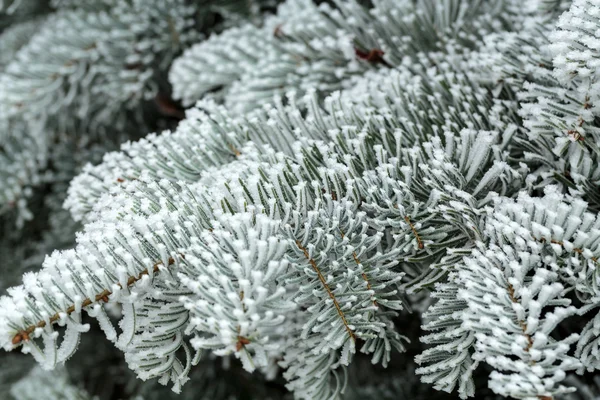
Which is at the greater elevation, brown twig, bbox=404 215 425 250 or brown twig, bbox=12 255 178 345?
brown twig, bbox=12 255 178 345

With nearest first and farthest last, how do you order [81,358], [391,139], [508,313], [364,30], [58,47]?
1. [508,313]
2. [391,139]
3. [364,30]
4. [58,47]
5. [81,358]

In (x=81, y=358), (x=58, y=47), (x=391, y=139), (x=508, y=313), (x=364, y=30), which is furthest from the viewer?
(x=81, y=358)

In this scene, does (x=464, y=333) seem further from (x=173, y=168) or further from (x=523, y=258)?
(x=173, y=168)

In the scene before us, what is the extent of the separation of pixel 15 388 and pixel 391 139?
0.68 metres

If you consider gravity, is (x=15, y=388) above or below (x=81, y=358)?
above

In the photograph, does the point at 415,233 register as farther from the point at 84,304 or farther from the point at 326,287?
the point at 84,304

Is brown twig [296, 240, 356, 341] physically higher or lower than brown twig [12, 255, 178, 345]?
lower

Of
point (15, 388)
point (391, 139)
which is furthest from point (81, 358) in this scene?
point (391, 139)

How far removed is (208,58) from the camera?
2.27 ft

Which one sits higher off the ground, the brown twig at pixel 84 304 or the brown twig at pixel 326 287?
the brown twig at pixel 84 304

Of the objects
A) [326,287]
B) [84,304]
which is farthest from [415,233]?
[84,304]

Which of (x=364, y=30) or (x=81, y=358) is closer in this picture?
(x=364, y=30)

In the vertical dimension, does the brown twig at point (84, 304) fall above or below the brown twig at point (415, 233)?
above

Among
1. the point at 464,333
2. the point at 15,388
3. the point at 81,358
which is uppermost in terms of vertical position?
the point at 464,333
